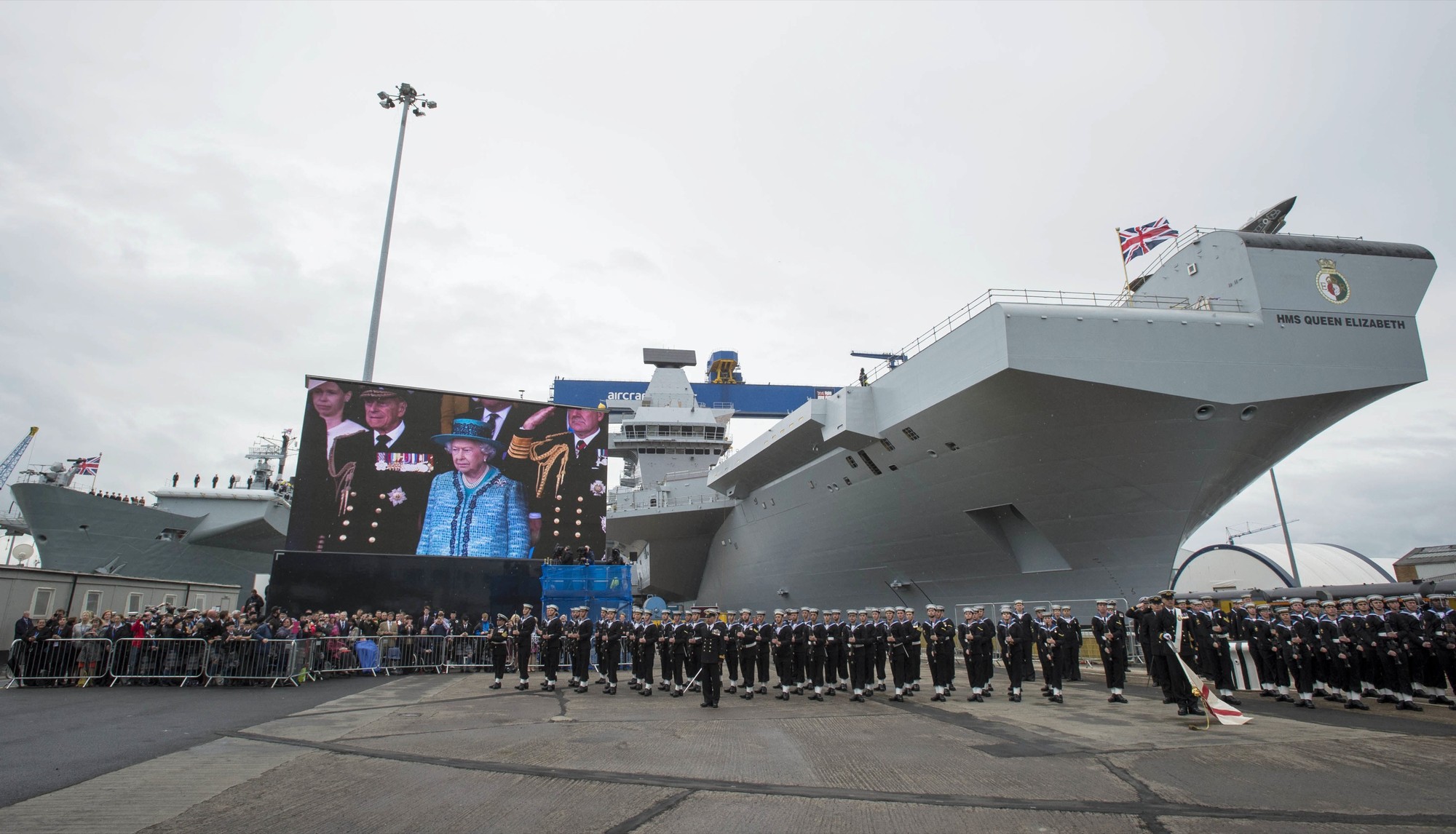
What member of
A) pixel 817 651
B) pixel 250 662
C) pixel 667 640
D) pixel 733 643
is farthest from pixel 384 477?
pixel 817 651

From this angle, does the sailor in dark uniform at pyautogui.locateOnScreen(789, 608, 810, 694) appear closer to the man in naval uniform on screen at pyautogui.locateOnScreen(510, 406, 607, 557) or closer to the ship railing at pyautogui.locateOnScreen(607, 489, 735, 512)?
the man in naval uniform on screen at pyautogui.locateOnScreen(510, 406, 607, 557)

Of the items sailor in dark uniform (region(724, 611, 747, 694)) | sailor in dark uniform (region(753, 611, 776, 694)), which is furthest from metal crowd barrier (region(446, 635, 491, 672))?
sailor in dark uniform (region(753, 611, 776, 694))

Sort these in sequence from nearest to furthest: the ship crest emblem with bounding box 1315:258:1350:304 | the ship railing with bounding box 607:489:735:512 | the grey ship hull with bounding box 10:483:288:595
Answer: the ship crest emblem with bounding box 1315:258:1350:304, the ship railing with bounding box 607:489:735:512, the grey ship hull with bounding box 10:483:288:595

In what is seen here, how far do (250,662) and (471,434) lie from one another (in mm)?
8357

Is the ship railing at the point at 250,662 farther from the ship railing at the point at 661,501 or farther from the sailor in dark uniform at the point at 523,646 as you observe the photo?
the ship railing at the point at 661,501

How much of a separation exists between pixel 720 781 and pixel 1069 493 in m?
12.3

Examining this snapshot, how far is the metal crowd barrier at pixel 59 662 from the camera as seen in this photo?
12930mm

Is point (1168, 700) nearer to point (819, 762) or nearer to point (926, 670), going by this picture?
point (819, 762)

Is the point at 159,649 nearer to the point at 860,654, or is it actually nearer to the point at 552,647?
the point at 552,647

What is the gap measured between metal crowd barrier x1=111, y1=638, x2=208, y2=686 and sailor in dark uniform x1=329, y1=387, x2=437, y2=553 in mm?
5249

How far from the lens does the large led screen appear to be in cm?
1925

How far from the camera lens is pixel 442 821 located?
4559 millimetres

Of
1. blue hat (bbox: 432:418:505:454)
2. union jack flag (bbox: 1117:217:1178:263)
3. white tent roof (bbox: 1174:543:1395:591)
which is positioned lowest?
white tent roof (bbox: 1174:543:1395:591)

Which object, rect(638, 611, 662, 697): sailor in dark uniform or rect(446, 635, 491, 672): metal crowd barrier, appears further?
rect(446, 635, 491, 672): metal crowd barrier
